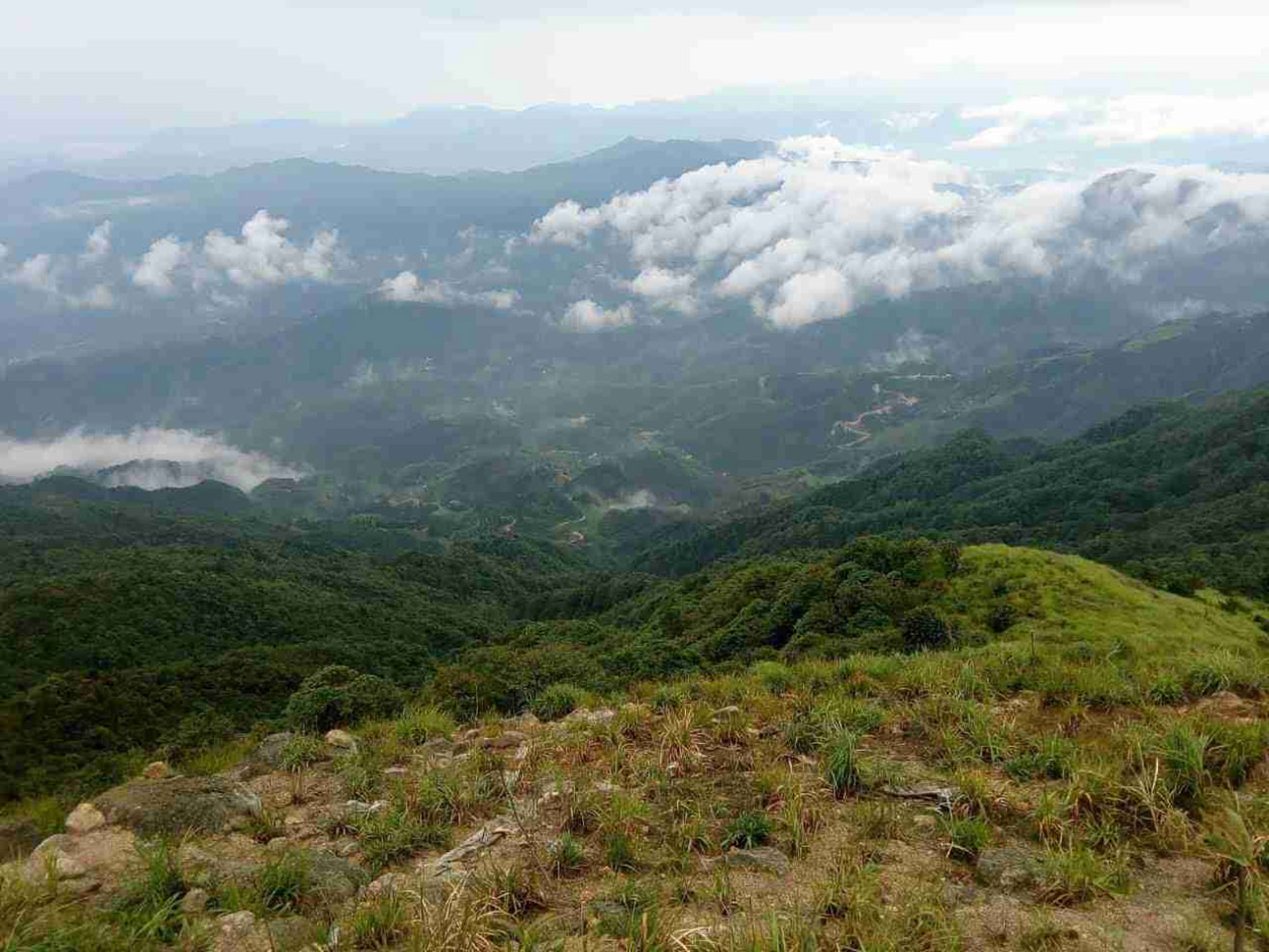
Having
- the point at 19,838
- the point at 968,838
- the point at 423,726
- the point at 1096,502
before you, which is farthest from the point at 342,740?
the point at 1096,502

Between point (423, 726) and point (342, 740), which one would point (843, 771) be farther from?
point (342, 740)

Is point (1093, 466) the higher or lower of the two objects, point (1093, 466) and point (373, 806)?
the lower

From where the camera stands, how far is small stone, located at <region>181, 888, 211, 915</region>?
7.04 metres

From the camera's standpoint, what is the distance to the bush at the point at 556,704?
1448cm

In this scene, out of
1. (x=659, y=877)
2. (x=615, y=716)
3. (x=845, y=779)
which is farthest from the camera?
(x=615, y=716)

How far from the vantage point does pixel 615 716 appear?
41.7 ft

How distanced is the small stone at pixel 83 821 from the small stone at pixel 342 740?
3.71 meters

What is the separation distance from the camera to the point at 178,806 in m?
9.42

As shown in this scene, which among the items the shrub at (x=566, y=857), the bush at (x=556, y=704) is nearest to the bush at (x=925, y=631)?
the bush at (x=556, y=704)

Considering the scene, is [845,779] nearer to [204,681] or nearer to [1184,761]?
[1184,761]

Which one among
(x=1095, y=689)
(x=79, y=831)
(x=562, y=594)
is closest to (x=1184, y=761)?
(x=1095, y=689)

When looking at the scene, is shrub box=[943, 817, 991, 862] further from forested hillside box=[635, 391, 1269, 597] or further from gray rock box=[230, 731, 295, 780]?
forested hillside box=[635, 391, 1269, 597]

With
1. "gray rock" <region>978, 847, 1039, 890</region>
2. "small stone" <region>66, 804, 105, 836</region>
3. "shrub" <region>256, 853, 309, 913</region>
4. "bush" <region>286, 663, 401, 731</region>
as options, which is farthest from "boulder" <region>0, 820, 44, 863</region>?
"gray rock" <region>978, 847, 1039, 890</region>

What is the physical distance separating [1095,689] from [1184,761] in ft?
10.7
